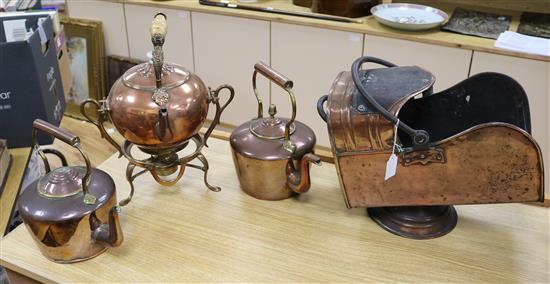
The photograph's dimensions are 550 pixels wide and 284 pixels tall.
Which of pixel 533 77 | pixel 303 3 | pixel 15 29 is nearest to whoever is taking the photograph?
pixel 15 29

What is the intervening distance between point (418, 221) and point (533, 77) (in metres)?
1.33

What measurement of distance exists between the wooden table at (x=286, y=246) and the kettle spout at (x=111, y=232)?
0.05 m

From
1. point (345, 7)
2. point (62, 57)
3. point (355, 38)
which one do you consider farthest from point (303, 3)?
point (62, 57)

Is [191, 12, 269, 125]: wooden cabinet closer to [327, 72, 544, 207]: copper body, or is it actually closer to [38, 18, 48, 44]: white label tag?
[38, 18, 48, 44]: white label tag

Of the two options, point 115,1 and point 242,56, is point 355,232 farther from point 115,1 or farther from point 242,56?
point 115,1

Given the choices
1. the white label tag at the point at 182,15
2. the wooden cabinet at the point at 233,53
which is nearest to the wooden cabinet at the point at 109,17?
the white label tag at the point at 182,15

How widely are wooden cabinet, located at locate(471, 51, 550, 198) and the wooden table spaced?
1.10m

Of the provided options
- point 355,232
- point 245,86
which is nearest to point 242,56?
point 245,86

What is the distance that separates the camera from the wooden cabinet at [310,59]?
7.52 feet

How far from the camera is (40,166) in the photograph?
4.82 feet

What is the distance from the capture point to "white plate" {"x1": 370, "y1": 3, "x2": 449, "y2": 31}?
2.16 m

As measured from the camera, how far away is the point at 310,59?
2389mm

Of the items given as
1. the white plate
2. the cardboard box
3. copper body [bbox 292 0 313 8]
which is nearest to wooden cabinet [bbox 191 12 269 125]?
copper body [bbox 292 0 313 8]

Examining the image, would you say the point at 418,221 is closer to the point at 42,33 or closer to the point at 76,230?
the point at 76,230
